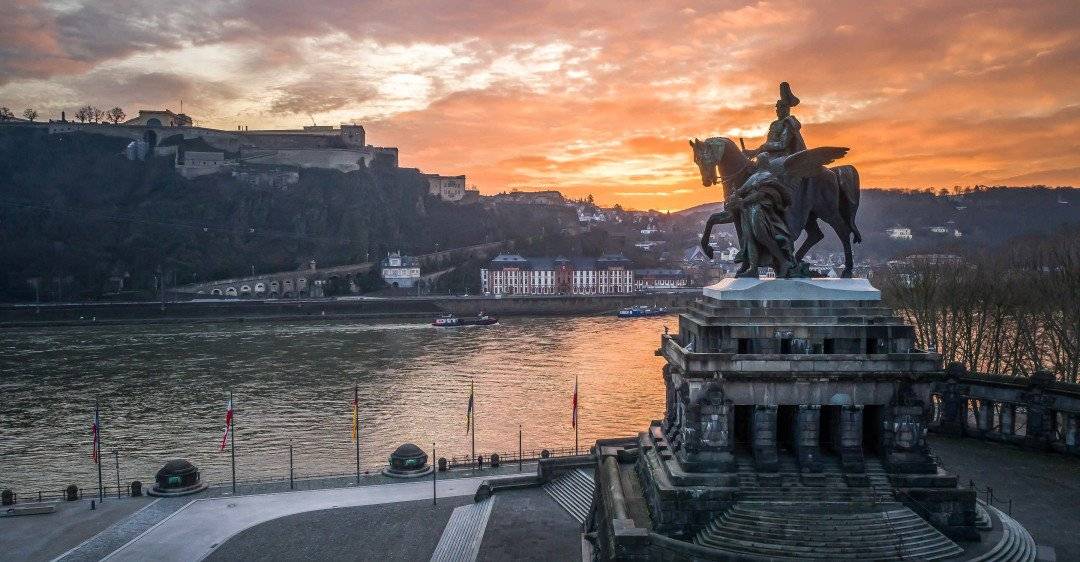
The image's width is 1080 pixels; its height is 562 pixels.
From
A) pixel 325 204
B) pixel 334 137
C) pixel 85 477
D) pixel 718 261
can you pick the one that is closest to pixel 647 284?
pixel 718 261

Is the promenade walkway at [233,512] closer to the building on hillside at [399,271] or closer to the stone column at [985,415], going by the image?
the stone column at [985,415]

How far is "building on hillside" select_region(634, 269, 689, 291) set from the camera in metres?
134

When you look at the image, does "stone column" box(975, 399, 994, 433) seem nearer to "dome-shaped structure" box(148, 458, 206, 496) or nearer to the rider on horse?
the rider on horse

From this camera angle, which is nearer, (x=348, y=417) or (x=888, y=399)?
(x=888, y=399)

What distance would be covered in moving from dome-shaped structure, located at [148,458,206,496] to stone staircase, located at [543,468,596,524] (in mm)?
13006

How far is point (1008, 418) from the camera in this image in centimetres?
2634

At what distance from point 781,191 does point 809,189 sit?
1.32 m

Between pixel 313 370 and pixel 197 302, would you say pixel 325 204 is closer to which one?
pixel 197 302

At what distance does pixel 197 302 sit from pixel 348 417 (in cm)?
7536

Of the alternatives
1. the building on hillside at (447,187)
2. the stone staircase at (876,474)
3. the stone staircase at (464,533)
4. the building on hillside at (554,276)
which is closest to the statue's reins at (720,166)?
the stone staircase at (876,474)

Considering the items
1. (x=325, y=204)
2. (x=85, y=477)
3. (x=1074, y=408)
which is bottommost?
(x=85, y=477)

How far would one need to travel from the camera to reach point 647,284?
134750 mm

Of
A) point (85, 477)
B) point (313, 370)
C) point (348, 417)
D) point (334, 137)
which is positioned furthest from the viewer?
point (334, 137)

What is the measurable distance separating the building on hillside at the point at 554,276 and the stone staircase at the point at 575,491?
104 meters
